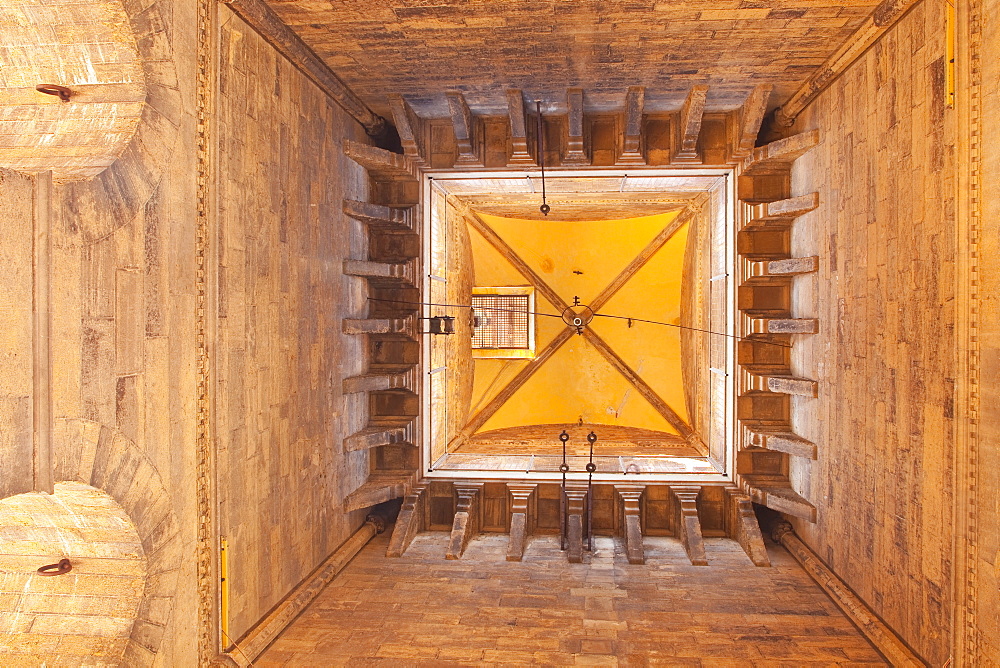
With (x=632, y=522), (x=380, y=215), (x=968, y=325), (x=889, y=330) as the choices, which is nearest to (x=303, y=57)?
(x=380, y=215)

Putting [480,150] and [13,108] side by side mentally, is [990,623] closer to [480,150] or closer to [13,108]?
[480,150]

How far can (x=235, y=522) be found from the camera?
6.19 metres

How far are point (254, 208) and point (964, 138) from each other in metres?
7.71

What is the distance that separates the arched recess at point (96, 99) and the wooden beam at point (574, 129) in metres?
5.85

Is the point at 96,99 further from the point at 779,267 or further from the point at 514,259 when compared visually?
the point at 779,267

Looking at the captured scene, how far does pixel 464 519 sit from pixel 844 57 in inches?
363

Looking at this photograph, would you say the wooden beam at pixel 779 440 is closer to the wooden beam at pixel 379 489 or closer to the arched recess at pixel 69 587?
the wooden beam at pixel 379 489

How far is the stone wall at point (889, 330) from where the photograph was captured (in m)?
5.68

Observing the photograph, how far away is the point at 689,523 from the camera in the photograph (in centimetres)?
916

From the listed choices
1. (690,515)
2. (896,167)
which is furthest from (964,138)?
(690,515)

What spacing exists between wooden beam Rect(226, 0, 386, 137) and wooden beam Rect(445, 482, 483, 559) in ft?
22.8

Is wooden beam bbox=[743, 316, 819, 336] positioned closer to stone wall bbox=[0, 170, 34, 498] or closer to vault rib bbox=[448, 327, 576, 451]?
vault rib bbox=[448, 327, 576, 451]

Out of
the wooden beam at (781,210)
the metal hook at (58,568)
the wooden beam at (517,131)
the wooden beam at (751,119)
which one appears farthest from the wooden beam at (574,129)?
the metal hook at (58,568)

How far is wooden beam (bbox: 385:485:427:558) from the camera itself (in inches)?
359
